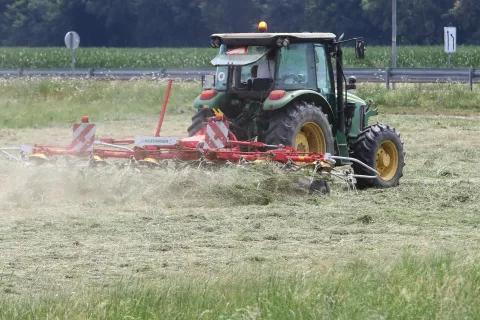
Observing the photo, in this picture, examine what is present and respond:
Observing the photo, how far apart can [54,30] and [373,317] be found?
88.1 m

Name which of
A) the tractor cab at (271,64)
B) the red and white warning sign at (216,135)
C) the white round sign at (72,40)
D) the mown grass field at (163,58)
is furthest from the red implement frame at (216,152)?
the mown grass field at (163,58)

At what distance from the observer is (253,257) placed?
9094 mm

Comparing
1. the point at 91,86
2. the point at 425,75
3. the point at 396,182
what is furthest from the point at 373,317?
the point at 425,75

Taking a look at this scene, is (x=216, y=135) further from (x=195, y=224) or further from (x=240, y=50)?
(x=195, y=224)

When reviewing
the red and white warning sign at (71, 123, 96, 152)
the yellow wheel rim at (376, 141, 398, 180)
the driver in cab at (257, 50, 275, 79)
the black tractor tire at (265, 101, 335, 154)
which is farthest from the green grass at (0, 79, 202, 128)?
the black tractor tire at (265, 101, 335, 154)

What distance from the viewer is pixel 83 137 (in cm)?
1322

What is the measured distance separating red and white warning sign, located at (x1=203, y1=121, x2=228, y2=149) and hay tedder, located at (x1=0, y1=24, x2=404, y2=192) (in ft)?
0.04

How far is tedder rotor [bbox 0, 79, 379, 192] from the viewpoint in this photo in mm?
12453

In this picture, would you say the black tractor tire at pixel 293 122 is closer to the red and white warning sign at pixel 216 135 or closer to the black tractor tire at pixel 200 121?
the red and white warning sign at pixel 216 135

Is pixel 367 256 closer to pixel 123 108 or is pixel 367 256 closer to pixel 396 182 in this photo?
pixel 396 182

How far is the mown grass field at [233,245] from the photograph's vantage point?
23.0 feet

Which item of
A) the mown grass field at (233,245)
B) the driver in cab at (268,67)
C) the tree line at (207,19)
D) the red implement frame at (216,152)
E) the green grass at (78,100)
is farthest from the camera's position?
the tree line at (207,19)

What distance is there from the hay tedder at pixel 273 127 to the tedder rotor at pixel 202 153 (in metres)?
0.01

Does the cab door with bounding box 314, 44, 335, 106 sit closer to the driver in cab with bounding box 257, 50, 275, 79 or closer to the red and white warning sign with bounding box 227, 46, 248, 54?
the driver in cab with bounding box 257, 50, 275, 79
